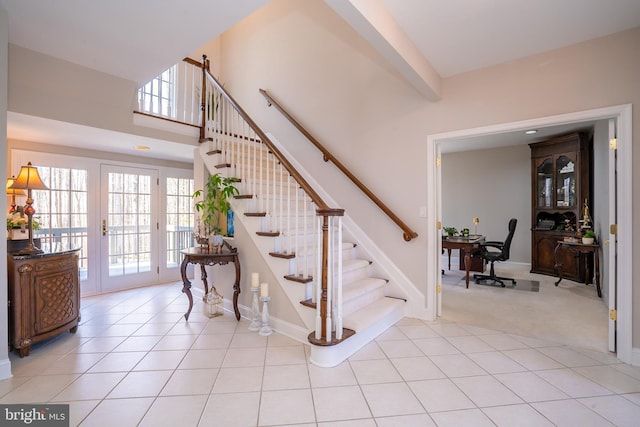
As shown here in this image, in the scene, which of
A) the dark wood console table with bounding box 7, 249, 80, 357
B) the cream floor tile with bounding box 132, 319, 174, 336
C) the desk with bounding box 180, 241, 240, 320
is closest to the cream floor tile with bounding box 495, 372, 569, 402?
the desk with bounding box 180, 241, 240, 320

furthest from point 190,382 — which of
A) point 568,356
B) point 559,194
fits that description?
point 559,194

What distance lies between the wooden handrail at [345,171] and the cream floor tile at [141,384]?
Answer: 8.33 feet

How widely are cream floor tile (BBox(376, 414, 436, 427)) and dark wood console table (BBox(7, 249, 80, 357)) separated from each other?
2.88m

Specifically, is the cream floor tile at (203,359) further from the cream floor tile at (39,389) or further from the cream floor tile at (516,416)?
the cream floor tile at (516,416)

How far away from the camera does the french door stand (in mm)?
4551

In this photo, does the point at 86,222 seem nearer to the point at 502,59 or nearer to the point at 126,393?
the point at 126,393

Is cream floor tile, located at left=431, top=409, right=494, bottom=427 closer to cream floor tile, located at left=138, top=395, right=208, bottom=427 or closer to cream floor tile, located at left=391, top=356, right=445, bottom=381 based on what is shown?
cream floor tile, located at left=391, top=356, right=445, bottom=381

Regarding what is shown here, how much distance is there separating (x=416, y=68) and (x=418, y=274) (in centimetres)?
210

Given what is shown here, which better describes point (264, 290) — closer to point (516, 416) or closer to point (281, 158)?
point (281, 158)

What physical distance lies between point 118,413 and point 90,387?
1.49 ft

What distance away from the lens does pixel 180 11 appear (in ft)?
7.34

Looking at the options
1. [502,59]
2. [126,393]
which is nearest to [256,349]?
[126,393]

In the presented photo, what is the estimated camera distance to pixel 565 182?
18.3 ft

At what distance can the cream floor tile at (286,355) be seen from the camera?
7.90 ft
